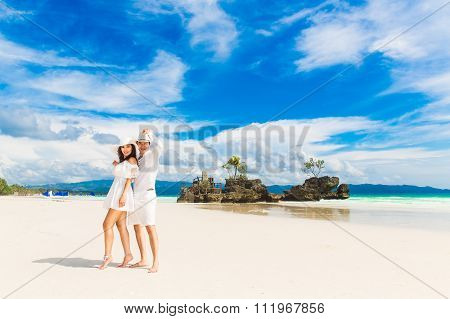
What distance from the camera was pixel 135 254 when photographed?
7113 mm

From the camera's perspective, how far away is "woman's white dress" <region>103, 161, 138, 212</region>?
569cm

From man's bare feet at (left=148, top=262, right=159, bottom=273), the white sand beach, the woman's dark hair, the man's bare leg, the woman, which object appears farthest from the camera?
the man's bare leg

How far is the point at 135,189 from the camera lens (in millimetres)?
5883

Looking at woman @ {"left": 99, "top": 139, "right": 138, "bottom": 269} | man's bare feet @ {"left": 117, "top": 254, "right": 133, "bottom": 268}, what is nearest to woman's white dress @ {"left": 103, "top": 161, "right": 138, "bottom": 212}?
woman @ {"left": 99, "top": 139, "right": 138, "bottom": 269}

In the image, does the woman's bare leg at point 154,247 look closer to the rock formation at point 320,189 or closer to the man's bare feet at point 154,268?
the man's bare feet at point 154,268

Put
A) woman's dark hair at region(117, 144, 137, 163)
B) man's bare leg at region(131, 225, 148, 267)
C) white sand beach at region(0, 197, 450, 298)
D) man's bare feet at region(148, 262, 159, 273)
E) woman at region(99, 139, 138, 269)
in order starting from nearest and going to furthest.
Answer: white sand beach at region(0, 197, 450, 298)
man's bare feet at region(148, 262, 159, 273)
woman at region(99, 139, 138, 269)
woman's dark hair at region(117, 144, 137, 163)
man's bare leg at region(131, 225, 148, 267)

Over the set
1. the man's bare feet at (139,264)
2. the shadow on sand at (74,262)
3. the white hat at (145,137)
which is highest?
the white hat at (145,137)

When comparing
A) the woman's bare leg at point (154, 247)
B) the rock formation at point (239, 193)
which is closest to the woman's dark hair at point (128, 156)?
the woman's bare leg at point (154, 247)

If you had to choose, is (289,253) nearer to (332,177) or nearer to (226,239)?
(226,239)

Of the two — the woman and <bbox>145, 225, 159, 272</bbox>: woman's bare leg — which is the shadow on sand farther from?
<bbox>145, 225, 159, 272</bbox>: woman's bare leg

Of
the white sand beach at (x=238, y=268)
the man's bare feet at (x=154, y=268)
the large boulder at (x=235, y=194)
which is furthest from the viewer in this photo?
the large boulder at (x=235, y=194)

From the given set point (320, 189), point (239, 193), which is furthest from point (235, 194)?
point (320, 189)

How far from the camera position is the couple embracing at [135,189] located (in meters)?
5.70

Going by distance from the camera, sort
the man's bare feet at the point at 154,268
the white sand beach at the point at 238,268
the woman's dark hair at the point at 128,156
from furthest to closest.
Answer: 1. the woman's dark hair at the point at 128,156
2. the man's bare feet at the point at 154,268
3. the white sand beach at the point at 238,268
